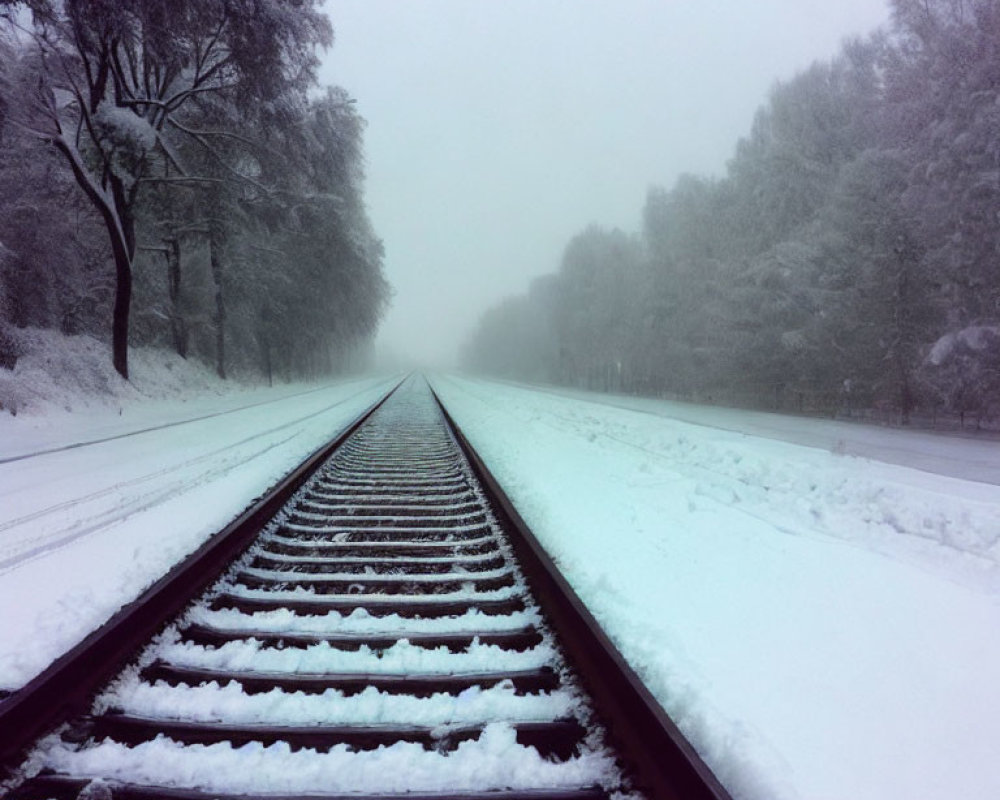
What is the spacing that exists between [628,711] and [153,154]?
22.3 metres

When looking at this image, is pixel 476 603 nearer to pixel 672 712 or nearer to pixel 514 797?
pixel 672 712

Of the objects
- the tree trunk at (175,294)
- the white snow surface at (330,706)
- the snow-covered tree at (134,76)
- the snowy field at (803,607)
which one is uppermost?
the snow-covered tree at (134,76)

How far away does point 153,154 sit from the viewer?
19328 mm

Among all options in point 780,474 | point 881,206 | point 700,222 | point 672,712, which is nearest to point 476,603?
point 672,712

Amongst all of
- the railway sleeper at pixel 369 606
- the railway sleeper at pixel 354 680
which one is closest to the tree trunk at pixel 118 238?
the railway sleeper at pixel 369 606

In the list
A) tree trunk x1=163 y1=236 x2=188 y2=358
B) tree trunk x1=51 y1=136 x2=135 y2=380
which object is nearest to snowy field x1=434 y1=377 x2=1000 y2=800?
tree trunk x1=51 y1=136 x2=135 y2=380

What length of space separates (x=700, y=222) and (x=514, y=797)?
3554 centimetres

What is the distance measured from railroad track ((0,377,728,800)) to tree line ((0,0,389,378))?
1317 centimetres

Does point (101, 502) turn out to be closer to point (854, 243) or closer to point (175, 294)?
point (854, 243)

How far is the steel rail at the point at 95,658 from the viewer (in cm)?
212

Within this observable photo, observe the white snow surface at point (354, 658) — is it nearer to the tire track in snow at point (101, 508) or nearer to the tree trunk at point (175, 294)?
the tire track in snow at point (101, 508)

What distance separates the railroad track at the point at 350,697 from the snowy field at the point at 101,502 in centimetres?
45

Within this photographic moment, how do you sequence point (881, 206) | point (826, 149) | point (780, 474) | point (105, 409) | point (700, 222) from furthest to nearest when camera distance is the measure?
point (700, 222)
point (826, 149)
point (881, 206)
point (105, 409)
point (780, 474)

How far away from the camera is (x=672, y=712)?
2.49m
